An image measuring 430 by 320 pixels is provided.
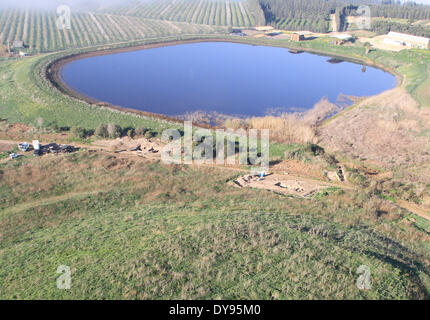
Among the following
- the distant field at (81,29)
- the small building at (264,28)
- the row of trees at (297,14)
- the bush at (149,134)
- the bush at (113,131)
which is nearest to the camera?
the bush at (113,131)

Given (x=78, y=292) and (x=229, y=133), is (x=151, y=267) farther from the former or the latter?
(x=229, y=133)

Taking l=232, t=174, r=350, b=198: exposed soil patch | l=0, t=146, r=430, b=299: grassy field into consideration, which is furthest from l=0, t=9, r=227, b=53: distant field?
l=232, t=174, r=350, b=198: exposed soil patch

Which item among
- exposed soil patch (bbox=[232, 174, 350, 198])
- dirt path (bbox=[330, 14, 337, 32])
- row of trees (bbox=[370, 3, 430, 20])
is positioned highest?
row of trees (bbox=[370, 3, 430, 20])

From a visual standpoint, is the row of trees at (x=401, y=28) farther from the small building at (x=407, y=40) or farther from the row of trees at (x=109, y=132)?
the row of trees at (x=109, y=132)

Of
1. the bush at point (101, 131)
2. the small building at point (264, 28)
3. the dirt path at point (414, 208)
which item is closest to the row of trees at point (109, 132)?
the bush at point (101, 131)
